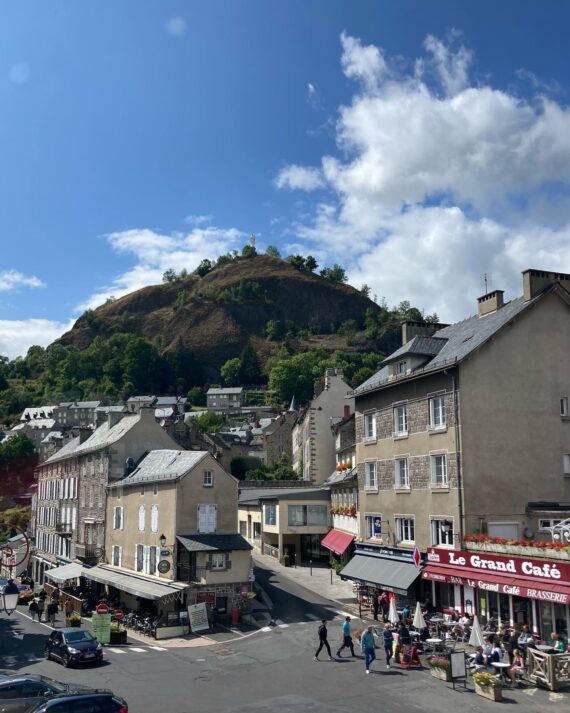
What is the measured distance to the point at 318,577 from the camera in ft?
151

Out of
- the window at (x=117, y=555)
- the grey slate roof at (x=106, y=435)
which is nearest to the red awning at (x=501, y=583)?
the window at (x=117, y=555)

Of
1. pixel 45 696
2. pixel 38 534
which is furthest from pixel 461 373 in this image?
pixel 38 534

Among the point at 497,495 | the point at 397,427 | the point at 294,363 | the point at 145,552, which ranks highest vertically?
the point at 294,363

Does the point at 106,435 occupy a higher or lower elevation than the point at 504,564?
higher

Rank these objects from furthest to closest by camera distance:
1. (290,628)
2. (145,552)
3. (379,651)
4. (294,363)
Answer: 1. (294,363)
2. (145,552)
3. (290,628)
4. (379,651)

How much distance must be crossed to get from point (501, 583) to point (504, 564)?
0.72m

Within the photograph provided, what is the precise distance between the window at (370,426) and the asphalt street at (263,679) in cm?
947

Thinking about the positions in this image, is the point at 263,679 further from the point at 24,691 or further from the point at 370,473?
the point at 370,473

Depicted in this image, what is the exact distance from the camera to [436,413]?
31.8 meters

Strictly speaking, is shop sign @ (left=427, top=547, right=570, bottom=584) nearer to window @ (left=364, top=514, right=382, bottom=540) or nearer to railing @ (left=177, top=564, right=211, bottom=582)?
window @ (left=364, top=514, right=382, bottom=540)

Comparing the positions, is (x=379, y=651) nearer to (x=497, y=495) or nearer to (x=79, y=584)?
(x=497, y=495)

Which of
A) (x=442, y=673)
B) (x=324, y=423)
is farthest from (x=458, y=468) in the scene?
(x=324, y=423)

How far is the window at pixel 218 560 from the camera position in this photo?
3631cm

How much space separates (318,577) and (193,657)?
754 inches
